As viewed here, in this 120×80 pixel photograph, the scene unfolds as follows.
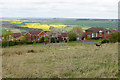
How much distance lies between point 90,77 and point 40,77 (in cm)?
147

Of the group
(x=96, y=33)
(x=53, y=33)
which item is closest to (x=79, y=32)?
(x=96, y=33)

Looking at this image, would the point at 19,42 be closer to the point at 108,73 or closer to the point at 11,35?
the point at 11,35

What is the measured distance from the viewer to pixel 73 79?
3709 mm

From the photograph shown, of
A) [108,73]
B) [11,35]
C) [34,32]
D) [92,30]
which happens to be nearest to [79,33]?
[92,30]

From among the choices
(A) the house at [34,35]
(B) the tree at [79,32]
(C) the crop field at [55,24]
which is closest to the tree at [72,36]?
(B) the tree at [79,32]

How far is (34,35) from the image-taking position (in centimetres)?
1902

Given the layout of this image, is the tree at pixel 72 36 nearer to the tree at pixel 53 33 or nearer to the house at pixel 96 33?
the tree at pixel 53 33

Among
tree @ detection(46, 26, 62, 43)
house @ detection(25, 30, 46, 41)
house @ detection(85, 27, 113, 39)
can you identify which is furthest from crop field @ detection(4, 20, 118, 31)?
house @ detection(85, 27, 113, 39)

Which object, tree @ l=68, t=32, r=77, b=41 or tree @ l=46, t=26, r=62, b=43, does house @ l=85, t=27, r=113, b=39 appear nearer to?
tree @ l=68, t=32, r=77, b=41

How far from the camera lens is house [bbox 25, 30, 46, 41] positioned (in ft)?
59.7

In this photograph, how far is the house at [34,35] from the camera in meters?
18.2

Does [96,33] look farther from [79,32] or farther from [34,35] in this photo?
[34,35]

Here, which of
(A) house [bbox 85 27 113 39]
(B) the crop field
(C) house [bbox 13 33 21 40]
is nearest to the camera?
(A) house [bbox 85 27 113 39]

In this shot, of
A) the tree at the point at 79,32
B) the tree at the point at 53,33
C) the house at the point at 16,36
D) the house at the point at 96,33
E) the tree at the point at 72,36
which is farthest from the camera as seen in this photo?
the house at the point at 16,36
